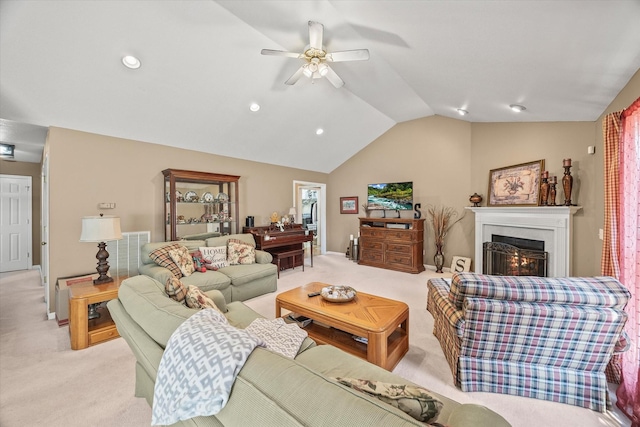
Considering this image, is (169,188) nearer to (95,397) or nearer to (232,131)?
(232,131)

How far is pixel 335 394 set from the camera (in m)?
0.63

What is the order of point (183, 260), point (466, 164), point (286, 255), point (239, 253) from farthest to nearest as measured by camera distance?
point (286, 255)
point (466, 164)
point (239, 253)
point (183, 260)

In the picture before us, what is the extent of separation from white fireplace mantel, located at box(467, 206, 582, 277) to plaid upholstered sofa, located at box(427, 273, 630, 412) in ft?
6.89

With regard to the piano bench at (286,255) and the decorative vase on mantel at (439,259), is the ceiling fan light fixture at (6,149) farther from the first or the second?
the decorative vase on mantel at (439,259)

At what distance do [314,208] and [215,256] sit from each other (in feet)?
14.9

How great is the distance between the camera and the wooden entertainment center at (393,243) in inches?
206

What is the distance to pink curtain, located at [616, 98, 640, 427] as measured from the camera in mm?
1672

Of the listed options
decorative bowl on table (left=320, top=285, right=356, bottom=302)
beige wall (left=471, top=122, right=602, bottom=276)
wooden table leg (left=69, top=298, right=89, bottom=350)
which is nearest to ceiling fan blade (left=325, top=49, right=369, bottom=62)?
decorative bowl on table (left=320, top=285, right=356, bottom=302)

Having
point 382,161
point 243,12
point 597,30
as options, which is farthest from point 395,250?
point 243,12

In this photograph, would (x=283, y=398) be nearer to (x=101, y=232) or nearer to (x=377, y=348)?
(x=377, y=348)

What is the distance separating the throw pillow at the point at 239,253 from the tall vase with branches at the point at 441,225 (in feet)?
12.0

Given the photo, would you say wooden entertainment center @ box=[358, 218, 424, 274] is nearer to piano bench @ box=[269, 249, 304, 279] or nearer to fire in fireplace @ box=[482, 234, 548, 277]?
fire in fireplace @ box=[482, 234, 548, 277]

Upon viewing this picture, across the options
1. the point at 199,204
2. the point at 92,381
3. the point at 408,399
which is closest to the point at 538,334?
the point at 408,399

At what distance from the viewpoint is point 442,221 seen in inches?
207
